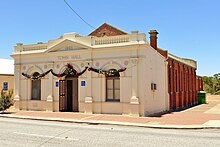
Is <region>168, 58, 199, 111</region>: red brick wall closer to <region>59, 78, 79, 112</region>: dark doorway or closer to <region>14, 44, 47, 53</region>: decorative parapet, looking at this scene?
<region>59, 78, 79, 112</region>: dark doorway

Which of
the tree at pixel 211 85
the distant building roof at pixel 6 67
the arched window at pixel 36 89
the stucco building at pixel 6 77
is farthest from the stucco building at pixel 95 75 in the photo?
the tree at pixel 211 85

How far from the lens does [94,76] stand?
17781mm

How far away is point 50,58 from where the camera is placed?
19734mm

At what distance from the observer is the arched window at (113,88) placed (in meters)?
17.3

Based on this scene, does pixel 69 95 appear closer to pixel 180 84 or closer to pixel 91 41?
pixel 91 41

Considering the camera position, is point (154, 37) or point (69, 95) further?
point (154, 37)

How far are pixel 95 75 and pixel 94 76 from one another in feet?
0.36

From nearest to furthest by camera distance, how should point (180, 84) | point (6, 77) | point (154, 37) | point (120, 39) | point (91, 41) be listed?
point (120, 39) < point (91, 41) < point (154, 37) < point (180, 84) < point (6, 77)

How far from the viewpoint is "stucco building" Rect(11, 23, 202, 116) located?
54.0 feet

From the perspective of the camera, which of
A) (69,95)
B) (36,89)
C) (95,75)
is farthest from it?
(36,89)

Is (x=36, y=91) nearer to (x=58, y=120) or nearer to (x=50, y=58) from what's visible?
(x=50, y=58)

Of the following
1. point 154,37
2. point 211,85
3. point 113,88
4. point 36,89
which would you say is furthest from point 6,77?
point 211,85

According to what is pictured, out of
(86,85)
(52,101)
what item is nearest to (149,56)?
(86,85)

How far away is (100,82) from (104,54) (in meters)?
2.02
